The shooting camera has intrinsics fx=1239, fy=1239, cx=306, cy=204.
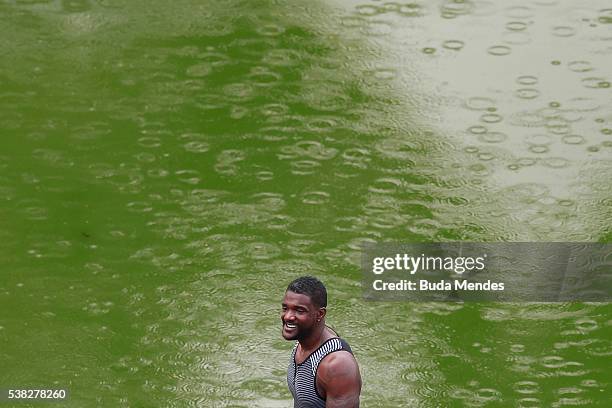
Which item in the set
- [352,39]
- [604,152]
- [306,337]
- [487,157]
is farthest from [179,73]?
[306,337]

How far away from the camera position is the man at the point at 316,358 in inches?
177

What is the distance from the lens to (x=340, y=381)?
450 cm

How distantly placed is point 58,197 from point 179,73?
1.21 m

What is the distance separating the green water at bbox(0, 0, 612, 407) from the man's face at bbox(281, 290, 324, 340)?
1943 mm

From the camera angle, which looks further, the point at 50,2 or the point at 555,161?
the point at 50,2

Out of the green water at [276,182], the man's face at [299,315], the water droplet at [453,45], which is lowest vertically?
the green water at [276,182]

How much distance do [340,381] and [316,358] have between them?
0.15 metres

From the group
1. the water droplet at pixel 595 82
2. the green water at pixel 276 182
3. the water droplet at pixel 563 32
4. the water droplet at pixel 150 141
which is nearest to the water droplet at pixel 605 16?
the green water at pixel 276 182

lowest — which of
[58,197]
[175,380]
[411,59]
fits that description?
[175,380]

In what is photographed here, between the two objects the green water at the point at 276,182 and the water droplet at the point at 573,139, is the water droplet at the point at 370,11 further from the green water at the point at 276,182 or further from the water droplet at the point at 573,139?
the water droplet at the point at 573,139

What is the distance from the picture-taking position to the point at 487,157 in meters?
7.65

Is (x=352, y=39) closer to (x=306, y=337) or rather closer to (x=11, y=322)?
(x=11, y=322)

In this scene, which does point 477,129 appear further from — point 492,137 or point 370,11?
point 370,11

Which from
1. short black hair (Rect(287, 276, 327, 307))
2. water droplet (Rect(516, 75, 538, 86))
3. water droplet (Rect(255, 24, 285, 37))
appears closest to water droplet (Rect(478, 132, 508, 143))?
water droplet (Rect(516, 75, 538, 86))
